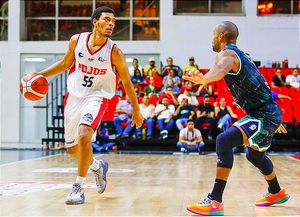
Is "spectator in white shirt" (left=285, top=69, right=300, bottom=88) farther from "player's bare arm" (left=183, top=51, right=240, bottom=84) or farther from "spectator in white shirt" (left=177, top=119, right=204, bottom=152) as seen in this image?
"player's bare arm" (left=183, top=51, right=240, bottom=84)

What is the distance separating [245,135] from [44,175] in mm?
4372

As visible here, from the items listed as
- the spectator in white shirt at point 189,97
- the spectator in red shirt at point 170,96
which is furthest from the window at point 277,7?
the spectator in red shirt at point 170,96

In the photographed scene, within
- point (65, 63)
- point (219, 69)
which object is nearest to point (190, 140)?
point (65, 63)

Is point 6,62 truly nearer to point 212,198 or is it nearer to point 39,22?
point 39,22

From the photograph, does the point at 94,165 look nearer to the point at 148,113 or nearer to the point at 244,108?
the point at 244,108

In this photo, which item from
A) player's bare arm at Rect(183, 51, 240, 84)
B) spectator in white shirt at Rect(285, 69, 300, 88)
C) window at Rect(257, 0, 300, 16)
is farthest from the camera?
window at Rect(257, 0, 300, 16)

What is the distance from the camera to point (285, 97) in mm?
16453

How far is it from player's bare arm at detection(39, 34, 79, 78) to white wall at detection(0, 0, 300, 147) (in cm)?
1439

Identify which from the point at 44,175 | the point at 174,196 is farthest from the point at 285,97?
the point at 174,196

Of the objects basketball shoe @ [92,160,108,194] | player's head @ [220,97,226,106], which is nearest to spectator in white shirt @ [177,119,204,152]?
player's head @ [220,97,226,106]

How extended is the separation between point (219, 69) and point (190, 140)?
11281 mm

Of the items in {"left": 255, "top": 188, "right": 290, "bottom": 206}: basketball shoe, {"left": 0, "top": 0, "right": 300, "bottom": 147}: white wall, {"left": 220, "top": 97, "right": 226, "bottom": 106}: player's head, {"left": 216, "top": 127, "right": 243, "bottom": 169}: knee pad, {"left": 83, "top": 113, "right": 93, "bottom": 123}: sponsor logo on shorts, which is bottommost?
{"left": 255, "top": 188, "right": 290, "bottom": 206}: basketball shoe

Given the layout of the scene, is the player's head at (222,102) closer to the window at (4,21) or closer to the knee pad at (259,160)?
the window at (4,21)

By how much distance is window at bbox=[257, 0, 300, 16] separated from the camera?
20.9 metres
